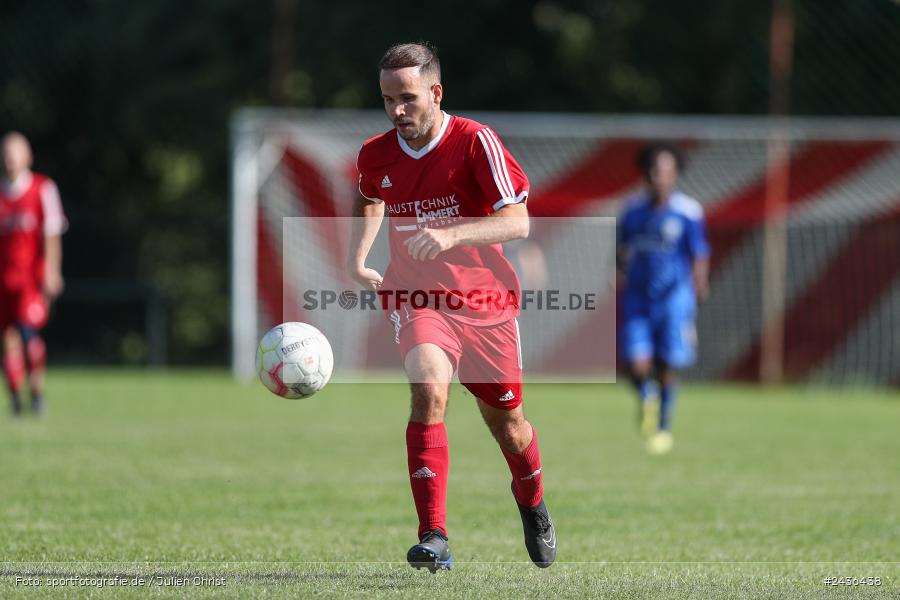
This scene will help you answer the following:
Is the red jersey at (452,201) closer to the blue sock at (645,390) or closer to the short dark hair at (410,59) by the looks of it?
the short dark hair at (410,59)

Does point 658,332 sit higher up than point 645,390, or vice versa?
point 658,332

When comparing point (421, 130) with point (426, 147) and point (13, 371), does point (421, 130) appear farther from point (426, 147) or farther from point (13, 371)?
point (13, 371)

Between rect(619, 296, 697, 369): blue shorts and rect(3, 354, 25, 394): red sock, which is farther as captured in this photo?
rect(3, 354, 25, 394): red sock

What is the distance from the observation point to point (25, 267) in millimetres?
11977

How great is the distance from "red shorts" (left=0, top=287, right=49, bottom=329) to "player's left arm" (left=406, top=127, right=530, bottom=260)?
24.5 ft

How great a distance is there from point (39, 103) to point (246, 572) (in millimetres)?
21677

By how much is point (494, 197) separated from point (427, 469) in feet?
3.48

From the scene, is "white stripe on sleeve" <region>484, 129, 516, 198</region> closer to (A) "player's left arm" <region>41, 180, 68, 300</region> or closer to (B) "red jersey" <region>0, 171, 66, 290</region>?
(A) "player's left arm" <region>41, 180, 68, 300</region>

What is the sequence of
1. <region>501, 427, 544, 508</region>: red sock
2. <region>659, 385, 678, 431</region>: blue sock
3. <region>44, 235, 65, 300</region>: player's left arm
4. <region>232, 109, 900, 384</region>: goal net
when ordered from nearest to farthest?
<region>501, 427, 544, 508</region>: red sock → <region>659, 385, 678, 431</region>: blue sock → <region>44, 235, 65, 300</region>: player's left arm → <region>232, 109, 900, 384</region>: goal net

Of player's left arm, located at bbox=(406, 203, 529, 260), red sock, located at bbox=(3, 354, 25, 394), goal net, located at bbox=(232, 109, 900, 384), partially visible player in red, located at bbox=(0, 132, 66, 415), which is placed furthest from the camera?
goal net, located at bbox=(232, 109, 900, 384)

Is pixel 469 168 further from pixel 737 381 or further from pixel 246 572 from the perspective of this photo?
pixel 737 381

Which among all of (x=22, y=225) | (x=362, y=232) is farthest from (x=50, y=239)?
(x=362, y=232)

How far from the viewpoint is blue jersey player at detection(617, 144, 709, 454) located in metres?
11.1

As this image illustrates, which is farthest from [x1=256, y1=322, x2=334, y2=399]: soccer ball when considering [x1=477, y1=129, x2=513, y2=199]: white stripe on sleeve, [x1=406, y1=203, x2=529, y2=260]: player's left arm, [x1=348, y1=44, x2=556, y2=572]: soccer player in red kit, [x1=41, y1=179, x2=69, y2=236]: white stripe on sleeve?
[x1=41, y1=179, x2=69, y2=236]: white stripe on sleeve
